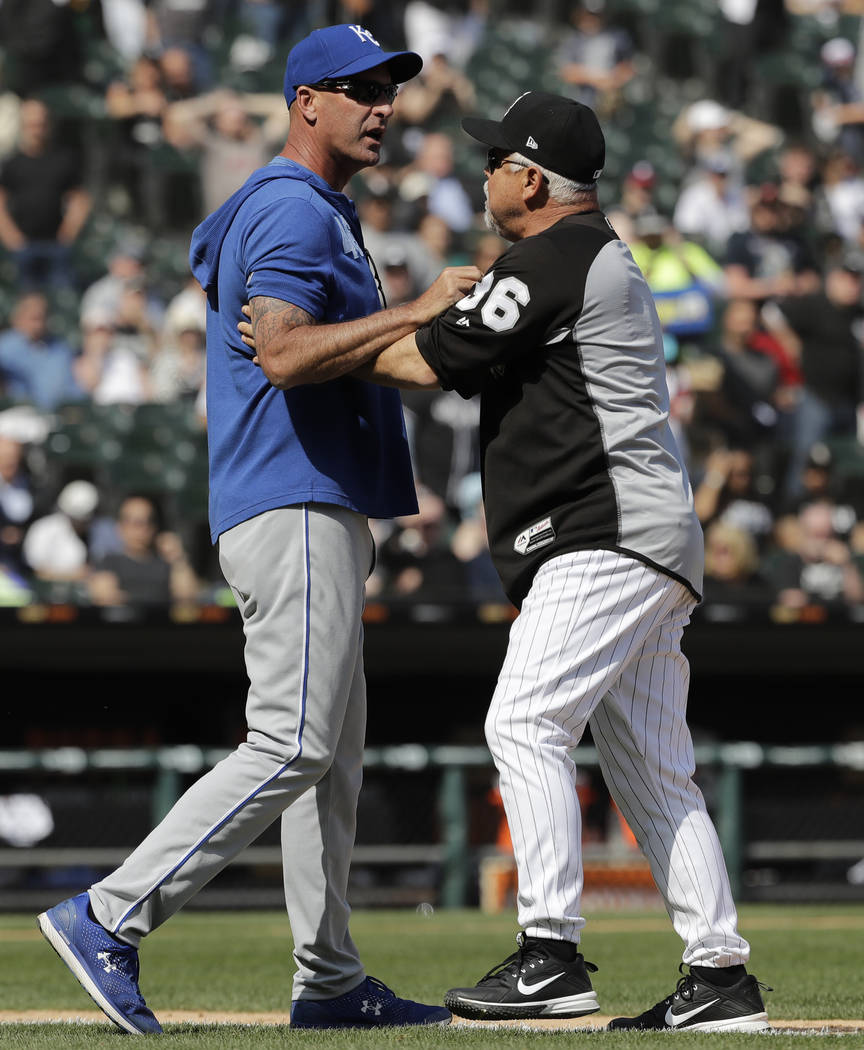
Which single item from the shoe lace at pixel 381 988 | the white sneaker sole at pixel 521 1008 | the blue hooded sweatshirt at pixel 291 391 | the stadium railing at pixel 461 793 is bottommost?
the stadium railing at pixel 461 793

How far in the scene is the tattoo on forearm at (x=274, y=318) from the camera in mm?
3740

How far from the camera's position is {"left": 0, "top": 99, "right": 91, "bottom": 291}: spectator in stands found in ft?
39.9

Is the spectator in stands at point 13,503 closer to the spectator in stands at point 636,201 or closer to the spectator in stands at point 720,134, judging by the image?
the spectator in stands at point 636,201

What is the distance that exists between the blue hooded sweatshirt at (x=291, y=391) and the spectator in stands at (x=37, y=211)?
27.7 ft

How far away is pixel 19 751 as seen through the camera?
10.1 meters

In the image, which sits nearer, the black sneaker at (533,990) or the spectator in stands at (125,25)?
the black sneaker at (533,990)

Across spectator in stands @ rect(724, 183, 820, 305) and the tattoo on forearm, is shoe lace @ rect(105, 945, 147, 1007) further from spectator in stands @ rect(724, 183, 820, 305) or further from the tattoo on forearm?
spectator in stands @ rect(724, 183, 820, 305)

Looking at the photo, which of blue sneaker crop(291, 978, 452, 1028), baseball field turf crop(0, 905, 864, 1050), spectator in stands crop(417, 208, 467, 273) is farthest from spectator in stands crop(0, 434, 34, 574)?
blue sneaker crop(291, 978, 452, 1028)

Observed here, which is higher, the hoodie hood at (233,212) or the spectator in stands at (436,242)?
the spectator in stands at (436,242)

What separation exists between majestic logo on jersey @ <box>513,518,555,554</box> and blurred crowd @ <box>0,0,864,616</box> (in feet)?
18.8

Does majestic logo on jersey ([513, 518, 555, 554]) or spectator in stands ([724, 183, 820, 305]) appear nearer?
majestic logo on jersey ([513, 518, 555, 554])

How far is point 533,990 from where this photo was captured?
356cm

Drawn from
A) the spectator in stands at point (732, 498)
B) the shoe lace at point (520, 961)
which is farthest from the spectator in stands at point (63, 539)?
the shoe lace at point (520, 961)

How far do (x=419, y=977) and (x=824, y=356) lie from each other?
22.1 ft
